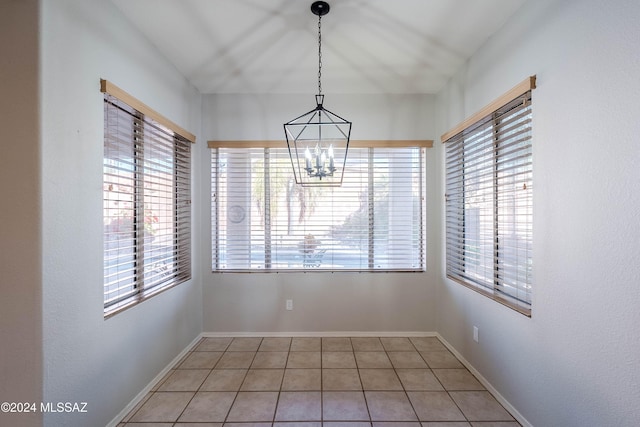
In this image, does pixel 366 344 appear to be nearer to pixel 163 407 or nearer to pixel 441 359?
pixel 441 359

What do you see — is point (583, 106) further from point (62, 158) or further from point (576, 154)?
point (62, 158)

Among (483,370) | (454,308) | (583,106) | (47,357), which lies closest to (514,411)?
(483,370)

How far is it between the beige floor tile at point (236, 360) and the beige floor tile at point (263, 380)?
0.49ft

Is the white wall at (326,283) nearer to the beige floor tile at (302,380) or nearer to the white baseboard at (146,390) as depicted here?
the white baseboard at (146,390)

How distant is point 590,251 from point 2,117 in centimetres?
287

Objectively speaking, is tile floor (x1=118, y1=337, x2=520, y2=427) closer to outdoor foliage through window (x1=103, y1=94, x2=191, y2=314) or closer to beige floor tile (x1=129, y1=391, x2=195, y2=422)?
beige floor tile (x1=129, y1=391, x2=195, y2=422)

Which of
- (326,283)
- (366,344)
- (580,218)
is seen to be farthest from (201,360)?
(580,218)

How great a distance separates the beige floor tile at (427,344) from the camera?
9.46 ft

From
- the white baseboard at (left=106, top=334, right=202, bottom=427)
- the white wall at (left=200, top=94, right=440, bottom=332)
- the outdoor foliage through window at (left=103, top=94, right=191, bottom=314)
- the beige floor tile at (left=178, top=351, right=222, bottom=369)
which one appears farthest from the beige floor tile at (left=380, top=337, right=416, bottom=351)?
the outdoor foliage through window at (left=103, top=94, right=191, bottom=314)

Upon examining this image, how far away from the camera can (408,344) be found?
298 cm

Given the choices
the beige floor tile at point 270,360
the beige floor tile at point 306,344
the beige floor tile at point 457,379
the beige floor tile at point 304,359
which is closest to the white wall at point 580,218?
the beige floor tile at point 457,379

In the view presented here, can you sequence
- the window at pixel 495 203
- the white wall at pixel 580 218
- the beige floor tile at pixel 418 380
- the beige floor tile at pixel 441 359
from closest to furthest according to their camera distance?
the white wall at pixel 580 218, the window at pixel 495 203, the beige floor tile at pixel 418 380, the beige floor tile at pixel 441 359

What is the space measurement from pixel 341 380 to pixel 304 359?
46 cm

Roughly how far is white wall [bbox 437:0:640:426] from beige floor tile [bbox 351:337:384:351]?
1.12m
